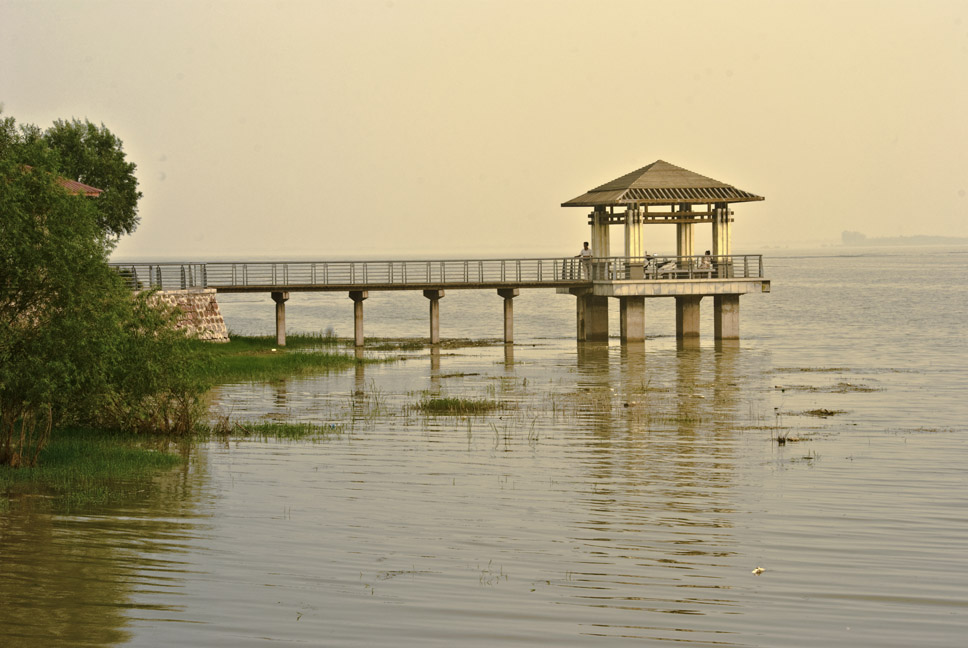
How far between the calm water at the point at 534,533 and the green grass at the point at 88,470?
0.62m

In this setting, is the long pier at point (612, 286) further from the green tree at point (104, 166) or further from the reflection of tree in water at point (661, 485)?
the green tree at point (104, 166)

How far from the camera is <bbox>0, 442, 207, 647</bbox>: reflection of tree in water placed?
1048 centimetres

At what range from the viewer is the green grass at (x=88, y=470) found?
16.3 m

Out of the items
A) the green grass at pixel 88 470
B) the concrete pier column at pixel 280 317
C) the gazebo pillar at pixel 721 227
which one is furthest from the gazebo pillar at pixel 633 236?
the green grass at pixel 88 470

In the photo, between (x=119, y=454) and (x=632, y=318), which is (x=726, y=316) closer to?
(x=632, y=318)

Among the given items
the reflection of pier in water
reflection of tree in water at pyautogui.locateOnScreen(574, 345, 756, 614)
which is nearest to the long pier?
the reflection of pier in water

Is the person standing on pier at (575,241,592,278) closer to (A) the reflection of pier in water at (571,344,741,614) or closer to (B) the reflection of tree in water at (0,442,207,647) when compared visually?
(A) the reflection of pier in water at (571,344,741,614)

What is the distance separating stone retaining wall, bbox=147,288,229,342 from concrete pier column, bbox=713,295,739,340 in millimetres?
17804

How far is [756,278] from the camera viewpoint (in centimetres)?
4350

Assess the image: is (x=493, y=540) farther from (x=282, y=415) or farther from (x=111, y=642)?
(x=282, y=415)

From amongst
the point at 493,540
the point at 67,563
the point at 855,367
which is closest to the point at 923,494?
the point at 493,540

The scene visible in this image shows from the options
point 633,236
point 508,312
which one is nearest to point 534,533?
point 633,236

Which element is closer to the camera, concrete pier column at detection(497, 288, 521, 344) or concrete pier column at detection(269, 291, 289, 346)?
concrete pier column at detection(269, 291, 289, 346)

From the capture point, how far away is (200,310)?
39938 mm
